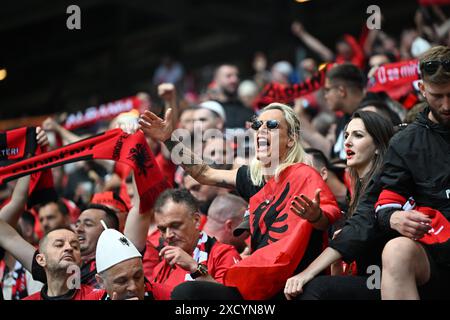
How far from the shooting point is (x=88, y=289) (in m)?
6.31

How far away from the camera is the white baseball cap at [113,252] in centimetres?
559

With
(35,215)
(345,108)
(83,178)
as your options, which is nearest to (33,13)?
(83,178)

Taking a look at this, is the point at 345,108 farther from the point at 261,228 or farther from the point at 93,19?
the point at 93,19

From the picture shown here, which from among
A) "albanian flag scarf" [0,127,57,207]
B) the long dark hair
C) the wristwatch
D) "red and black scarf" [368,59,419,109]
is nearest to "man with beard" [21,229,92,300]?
"albanian flag scarf" [0,127,57,207]

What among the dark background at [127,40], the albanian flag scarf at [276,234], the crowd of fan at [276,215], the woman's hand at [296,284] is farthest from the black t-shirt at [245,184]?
the dark background at [127,40]

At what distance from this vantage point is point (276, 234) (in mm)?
5457

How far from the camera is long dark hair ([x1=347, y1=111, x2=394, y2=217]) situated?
18.5 ft

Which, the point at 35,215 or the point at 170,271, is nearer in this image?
the point at 170,271

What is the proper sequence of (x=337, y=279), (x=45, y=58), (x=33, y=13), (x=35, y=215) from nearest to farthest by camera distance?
(x=337, y=279) < (x=35, y=215) < (x=33, y=13) < (x=45, y=58)

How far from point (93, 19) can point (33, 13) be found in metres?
1.75

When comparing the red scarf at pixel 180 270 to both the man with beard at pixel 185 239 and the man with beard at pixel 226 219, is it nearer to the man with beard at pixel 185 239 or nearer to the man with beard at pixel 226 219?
the man with beard at pixel 185 239

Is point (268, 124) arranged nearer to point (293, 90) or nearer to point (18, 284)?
point (293, 90)

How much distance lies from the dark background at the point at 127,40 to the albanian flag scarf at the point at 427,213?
33.0 feet

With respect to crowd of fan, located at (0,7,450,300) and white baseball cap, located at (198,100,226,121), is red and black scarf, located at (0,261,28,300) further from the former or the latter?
white baseball cap, located at (198,100,226,121)
